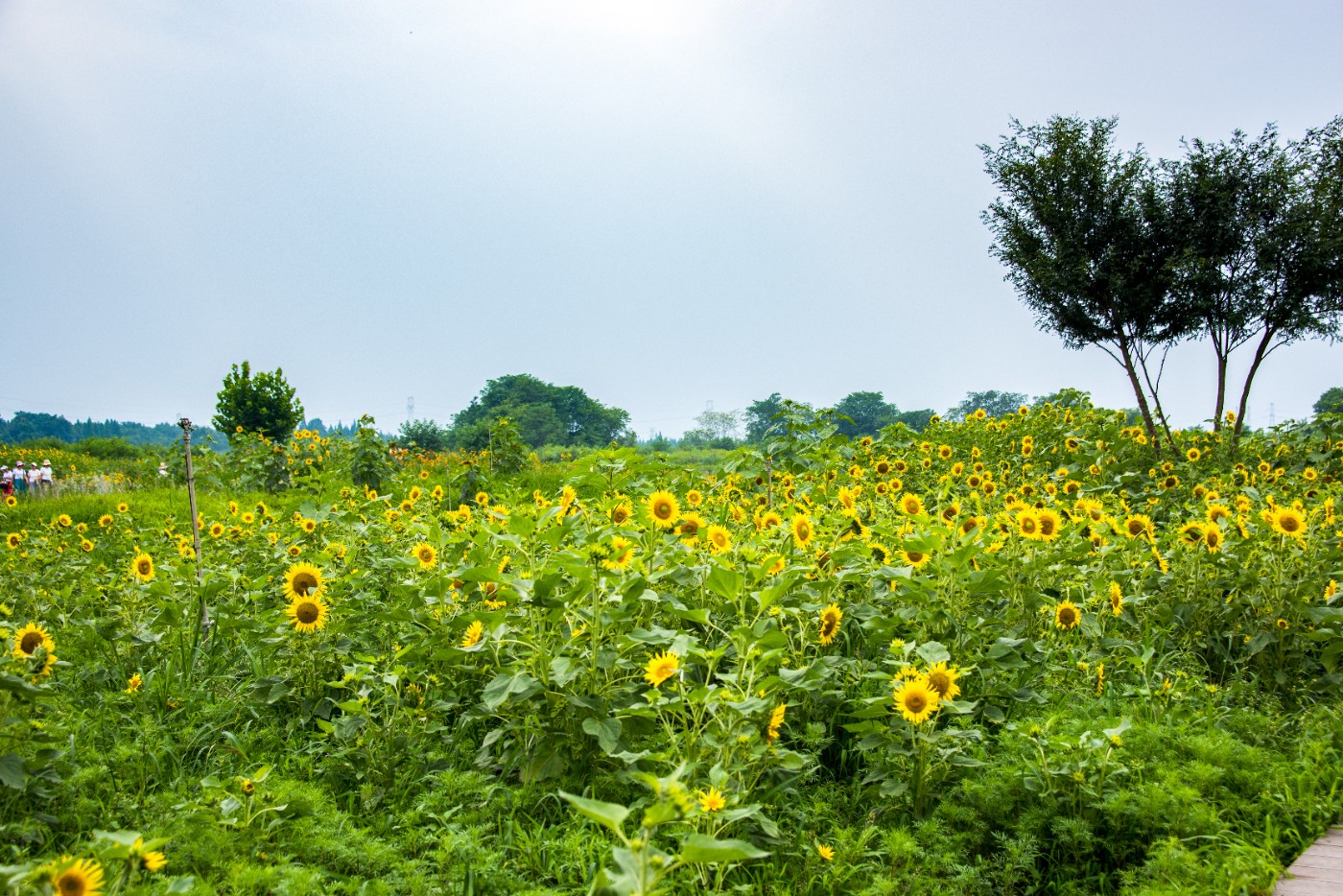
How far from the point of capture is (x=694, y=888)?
1833 mm

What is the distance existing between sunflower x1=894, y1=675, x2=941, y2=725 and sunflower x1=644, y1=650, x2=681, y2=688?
623 millimetres

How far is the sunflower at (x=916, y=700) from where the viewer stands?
85.2 inches

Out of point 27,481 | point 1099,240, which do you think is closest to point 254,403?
point 27,481

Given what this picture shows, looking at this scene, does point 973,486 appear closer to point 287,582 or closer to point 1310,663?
point 1310,663

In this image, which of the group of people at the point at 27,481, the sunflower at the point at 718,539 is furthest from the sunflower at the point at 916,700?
the group of people at the point at 27,481

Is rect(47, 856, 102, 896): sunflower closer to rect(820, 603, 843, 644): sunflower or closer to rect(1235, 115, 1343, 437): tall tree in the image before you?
rect(820, 603, 843, 644): sunflower

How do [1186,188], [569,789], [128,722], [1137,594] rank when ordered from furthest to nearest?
[1186,188], [1137,594], [128,722], [569,789]

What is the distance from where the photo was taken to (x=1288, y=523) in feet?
11.0

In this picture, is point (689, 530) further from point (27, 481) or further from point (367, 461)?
point (27, 481)

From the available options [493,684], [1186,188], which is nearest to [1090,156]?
[1186,188]

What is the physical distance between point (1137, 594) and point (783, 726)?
1.74 m

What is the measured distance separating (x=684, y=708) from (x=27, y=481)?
1280 centimetres

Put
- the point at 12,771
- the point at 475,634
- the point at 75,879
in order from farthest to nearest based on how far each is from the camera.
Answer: the point at 475,634, the point at 12,771, the point at 75,879

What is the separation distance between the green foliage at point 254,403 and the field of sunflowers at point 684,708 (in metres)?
22.7
